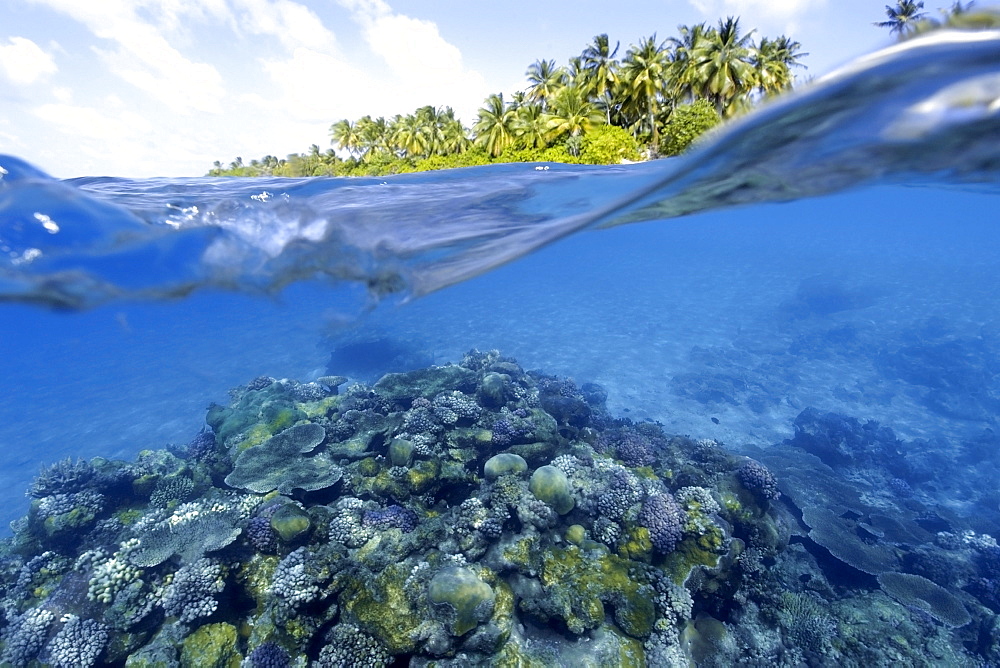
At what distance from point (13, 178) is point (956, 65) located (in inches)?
507

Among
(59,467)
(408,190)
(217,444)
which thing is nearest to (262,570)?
(217,444)

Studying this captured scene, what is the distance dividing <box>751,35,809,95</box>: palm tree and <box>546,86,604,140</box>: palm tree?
8.17 m

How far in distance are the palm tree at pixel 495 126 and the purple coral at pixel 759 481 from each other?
1926 centimetres

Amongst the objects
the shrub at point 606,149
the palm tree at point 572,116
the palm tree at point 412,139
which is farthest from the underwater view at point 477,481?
the palm tree at point 412,139

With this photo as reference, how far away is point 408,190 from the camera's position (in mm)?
11742

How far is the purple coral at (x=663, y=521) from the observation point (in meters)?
7.11

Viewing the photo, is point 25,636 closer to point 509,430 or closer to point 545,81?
point 509,430

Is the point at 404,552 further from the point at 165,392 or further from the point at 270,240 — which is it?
the point at 165,392

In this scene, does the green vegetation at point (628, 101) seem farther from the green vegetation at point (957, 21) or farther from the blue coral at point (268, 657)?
the blue coral at point (268, 657)

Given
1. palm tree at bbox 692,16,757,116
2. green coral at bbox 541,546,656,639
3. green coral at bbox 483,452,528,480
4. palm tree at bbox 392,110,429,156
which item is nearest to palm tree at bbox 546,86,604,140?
palm tree at bbox 692,16,757,116

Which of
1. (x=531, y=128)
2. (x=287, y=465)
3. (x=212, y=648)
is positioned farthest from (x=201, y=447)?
(x=531, y=128)

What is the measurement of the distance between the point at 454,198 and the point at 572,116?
38.5 ft

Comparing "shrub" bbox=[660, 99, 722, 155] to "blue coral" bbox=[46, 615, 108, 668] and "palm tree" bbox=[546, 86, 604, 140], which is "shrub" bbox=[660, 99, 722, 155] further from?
"blue coral" bbox=[46, 615, 108, 668]

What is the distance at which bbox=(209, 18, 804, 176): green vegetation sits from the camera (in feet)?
61.6
